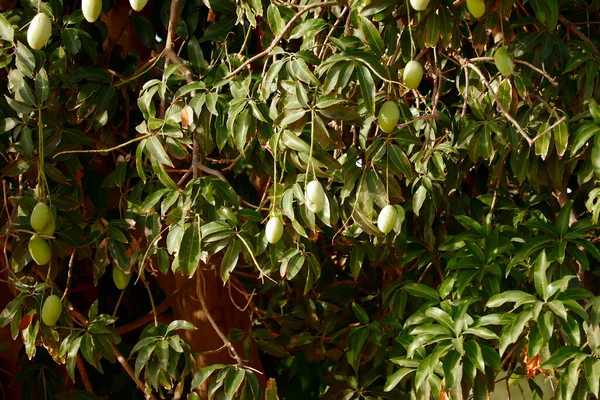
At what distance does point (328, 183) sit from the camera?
2.01m

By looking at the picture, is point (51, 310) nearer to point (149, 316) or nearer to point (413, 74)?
point (149, 316)

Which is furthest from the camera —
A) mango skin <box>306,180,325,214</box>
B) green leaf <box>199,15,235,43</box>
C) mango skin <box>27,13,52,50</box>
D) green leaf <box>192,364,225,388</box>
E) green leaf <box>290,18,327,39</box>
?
green leaf <box>199,15,235,43</box>

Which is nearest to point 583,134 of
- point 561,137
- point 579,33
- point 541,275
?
point 561,137

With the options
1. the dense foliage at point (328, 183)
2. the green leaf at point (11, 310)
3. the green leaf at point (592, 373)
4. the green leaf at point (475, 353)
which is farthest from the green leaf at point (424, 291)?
the green leaf at point (11, 310)

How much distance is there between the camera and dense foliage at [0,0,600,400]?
1.72 m

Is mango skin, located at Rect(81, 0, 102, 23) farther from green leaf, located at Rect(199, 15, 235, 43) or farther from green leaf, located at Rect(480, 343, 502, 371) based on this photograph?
green leaf, located at Rect(480, 343, 502, 371)

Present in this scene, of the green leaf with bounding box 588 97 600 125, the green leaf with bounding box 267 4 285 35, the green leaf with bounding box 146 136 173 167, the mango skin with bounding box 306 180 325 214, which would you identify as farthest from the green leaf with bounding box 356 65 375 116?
the green leaf with bounding box 588 97 600 125

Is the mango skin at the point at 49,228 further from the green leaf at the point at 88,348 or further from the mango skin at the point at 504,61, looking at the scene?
the mango skin at the point at 504,61

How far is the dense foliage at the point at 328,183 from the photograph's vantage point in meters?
1.72

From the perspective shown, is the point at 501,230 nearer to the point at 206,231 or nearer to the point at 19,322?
the point at 206,231

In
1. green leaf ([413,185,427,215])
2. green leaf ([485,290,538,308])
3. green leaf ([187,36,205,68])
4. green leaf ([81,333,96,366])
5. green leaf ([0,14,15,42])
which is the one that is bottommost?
green leaf ([81,333,96,366])

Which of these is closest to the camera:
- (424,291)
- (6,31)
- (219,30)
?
(6,31)

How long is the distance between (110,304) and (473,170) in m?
1.14

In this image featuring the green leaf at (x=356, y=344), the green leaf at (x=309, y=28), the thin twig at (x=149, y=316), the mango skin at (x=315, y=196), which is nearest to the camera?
the mango skin at (x=315, y=196)
